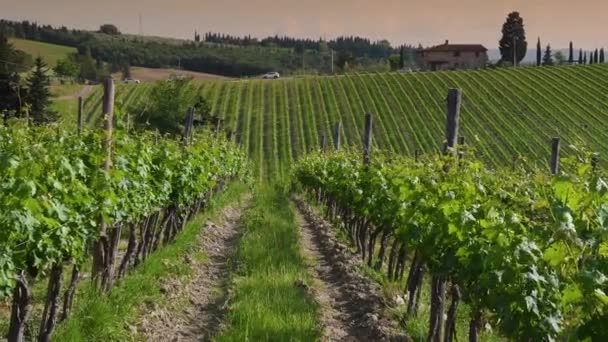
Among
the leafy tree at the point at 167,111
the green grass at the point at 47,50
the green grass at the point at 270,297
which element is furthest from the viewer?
the green grass at the point at 47,50

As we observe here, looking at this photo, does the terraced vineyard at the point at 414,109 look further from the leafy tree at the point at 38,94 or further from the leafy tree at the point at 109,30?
the leafy tree at the point at 109,30

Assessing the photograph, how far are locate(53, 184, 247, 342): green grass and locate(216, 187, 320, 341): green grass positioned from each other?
2.96 feet

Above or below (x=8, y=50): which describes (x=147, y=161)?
below

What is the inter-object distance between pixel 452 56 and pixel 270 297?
103 metres

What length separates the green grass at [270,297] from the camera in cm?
658

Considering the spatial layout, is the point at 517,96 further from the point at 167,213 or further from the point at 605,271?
the point at 605,271

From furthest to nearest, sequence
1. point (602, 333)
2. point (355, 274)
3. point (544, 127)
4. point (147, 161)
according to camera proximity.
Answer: point (544, 127), point (355, 274), point (147, 161), point (602, 333)

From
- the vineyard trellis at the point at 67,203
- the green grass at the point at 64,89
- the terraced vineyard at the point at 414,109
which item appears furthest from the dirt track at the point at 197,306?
the green grass at the point at 64,89

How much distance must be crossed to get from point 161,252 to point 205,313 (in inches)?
95.8

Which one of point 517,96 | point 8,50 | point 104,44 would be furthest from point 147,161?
point 104,44

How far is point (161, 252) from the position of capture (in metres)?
10.1

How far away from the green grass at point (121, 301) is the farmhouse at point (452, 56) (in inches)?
3853

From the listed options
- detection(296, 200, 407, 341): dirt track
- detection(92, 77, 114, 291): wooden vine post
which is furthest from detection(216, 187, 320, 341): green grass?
detection(92, 77, 114, 291): wooden vine post

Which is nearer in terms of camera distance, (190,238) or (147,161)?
(147,161)
